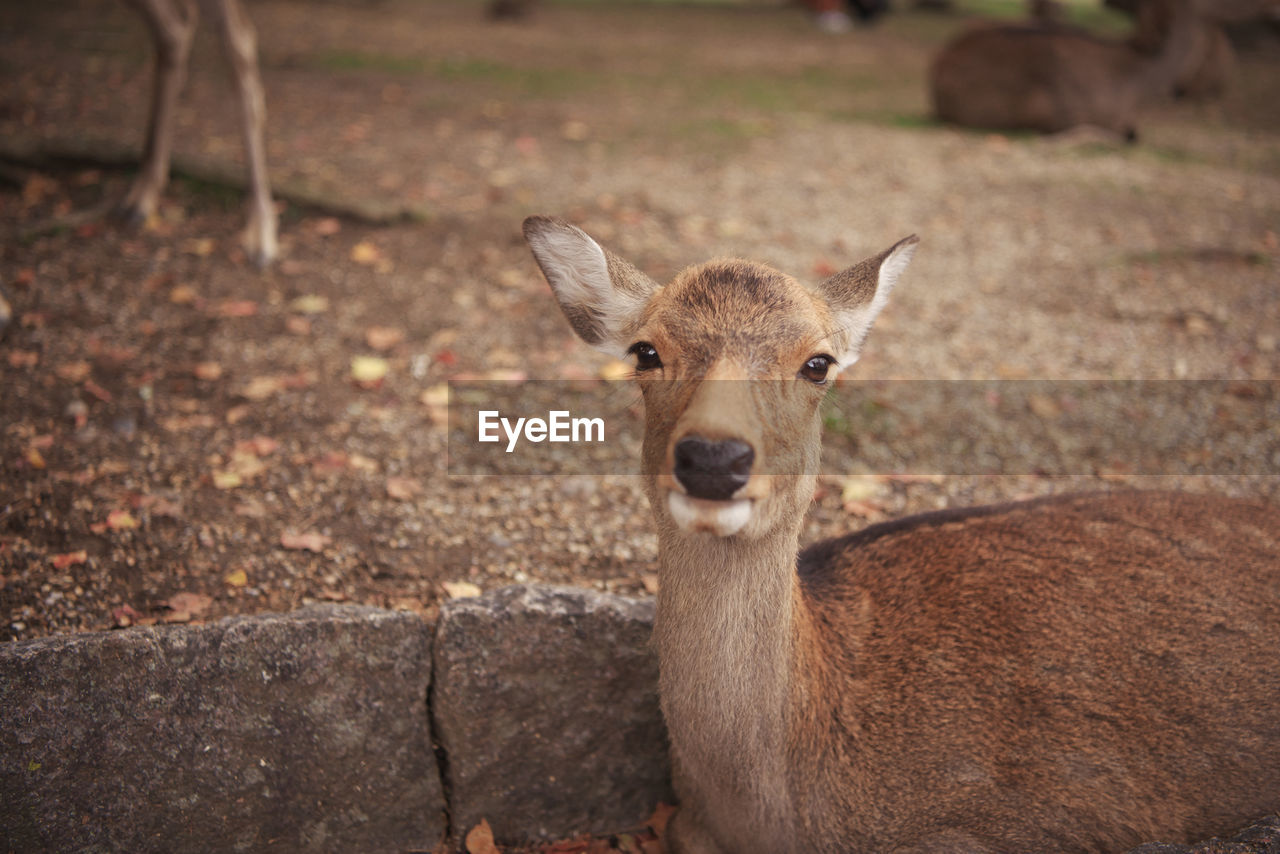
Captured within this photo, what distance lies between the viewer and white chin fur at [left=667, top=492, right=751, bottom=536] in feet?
6.79

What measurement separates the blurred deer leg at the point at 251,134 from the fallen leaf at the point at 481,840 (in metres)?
4.05

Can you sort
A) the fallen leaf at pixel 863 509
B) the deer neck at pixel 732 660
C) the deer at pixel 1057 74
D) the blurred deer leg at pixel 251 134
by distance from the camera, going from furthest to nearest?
1. the deer at pixel 1057 74
2. the blurred deer leg at pixel 251 134
3. the fallen leaf at pixel 863 509
4. the deer neck at pixel 732 660

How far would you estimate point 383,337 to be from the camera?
538cm

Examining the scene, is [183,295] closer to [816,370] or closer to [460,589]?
[460,589]

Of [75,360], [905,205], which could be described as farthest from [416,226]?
[905,205]

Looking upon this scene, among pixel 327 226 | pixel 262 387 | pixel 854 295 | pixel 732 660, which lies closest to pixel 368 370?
pixel 262 387

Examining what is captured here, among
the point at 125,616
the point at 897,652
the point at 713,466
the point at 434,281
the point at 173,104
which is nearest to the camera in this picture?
the point at 713,466

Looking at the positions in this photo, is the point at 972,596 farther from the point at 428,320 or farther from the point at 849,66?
the point at 849,66

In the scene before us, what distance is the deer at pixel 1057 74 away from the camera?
9.45 metres

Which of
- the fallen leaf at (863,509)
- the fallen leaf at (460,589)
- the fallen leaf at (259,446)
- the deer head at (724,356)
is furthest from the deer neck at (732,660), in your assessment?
the fallen leaf at (259,446)

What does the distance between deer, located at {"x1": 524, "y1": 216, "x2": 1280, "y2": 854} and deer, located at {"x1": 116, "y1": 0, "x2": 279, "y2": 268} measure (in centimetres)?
391

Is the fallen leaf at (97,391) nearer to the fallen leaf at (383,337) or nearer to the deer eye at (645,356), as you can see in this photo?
the fallen leaf at (383,337)

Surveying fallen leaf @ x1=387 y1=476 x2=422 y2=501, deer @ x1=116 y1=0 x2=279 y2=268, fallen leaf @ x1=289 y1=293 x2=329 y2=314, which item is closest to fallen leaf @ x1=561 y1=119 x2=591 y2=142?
deer @ x1=116 y1=0 x2=279 y2=268

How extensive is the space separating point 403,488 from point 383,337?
1441 mm
